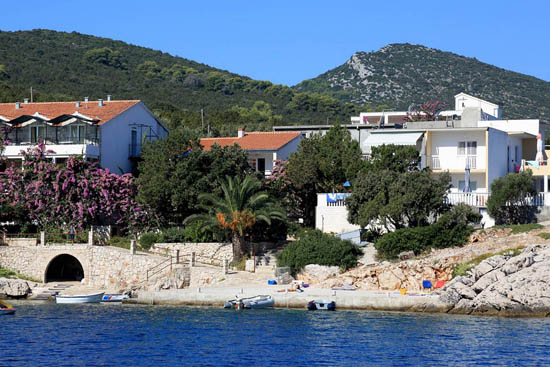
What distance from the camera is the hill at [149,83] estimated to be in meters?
106

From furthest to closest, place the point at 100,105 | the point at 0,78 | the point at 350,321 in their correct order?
the point at 0,78
the point at 100,105
the point at 350,321

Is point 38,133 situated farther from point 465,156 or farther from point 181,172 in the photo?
point 465,156

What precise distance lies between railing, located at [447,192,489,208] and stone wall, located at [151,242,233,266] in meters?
13.0

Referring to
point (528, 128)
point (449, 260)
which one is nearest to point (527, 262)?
point (449, 260)

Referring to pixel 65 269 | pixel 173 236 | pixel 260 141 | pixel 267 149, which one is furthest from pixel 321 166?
pixel 65 269

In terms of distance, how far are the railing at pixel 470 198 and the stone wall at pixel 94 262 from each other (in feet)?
54.8

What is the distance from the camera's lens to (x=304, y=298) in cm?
4419

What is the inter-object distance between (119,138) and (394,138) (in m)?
18.3

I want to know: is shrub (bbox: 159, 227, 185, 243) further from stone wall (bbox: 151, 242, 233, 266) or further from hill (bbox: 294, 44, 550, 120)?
hill (bbox: 294, 44, 550, 120)

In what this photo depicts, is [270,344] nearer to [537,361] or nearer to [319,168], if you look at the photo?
[537,361]

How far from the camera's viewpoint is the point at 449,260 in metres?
45.4

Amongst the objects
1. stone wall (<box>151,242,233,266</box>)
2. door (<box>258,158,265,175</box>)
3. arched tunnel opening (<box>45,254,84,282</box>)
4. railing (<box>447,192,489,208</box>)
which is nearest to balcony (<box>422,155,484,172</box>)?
railing (<box>447,192,489,208</box>)

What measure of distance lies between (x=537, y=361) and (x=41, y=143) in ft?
117

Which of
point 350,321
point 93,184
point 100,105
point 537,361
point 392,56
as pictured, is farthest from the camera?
point 392,56
